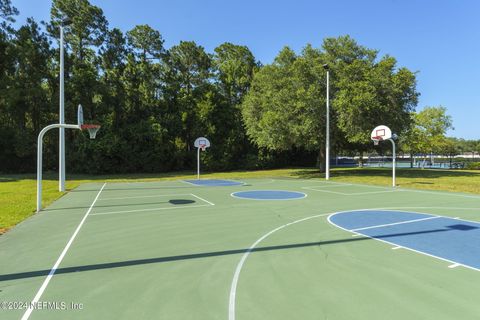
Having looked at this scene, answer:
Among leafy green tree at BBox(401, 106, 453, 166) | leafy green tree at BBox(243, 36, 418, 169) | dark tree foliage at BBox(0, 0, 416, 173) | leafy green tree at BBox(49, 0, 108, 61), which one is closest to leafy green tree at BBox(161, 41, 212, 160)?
dark tree foliage at BBox(0, 0, 416, 173)

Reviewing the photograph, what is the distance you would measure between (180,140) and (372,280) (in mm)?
33351

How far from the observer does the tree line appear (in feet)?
74.6

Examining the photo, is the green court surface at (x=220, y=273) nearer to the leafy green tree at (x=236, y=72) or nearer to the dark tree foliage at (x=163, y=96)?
the dark tree foliage at (x=163, y=96)

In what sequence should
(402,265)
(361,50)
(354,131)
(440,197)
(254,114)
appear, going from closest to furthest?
(402,265)
(440,197)
(354,131)
(361,50)
(254,114)

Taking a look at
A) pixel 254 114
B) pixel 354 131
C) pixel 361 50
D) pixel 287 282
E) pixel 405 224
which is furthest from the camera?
pixel 254 114

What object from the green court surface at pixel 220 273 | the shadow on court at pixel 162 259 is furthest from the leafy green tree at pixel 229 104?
the shadow on court at pixel 162 259

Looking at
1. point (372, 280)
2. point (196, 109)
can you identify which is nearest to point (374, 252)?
point (372, 280)

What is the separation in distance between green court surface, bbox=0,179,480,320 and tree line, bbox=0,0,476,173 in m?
16.2

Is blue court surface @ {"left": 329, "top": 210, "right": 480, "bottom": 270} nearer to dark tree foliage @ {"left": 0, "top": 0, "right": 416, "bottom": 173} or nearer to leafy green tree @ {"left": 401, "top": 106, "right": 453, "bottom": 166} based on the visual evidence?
dark tree foliage @ {"left": 0, "top": 0, "right": 416, "bottom": 173}

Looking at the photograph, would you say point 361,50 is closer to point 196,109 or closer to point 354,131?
point 354,131

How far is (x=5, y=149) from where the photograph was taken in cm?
3055

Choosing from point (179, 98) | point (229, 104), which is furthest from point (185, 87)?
point (229, 104)

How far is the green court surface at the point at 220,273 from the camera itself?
3533 mm

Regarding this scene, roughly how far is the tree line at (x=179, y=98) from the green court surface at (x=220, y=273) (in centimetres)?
1616
